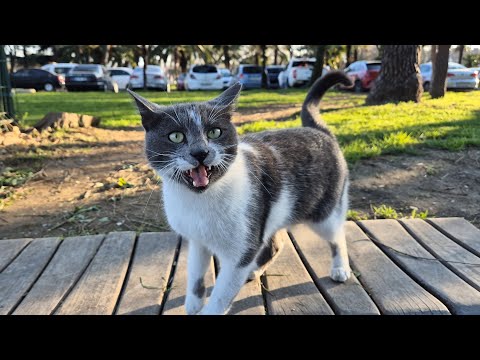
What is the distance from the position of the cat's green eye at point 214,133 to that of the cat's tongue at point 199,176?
0.60 feet

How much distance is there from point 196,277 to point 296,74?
52.3 feet

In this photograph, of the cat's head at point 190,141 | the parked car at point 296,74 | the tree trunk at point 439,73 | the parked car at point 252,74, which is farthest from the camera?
the parked car at point 252,74

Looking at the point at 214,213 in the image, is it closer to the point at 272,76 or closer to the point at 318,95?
the point at 318,95

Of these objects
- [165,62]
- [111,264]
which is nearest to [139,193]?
[111,264]

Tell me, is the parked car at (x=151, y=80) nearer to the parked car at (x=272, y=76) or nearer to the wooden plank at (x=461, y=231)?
the parked car at (x=272, y=76)

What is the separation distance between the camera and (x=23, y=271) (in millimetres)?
2104

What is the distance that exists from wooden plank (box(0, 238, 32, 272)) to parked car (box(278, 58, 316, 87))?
15.5m

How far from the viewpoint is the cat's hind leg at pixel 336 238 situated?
2043mm

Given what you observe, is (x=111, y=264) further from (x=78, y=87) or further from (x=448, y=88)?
(x=78, y=87)

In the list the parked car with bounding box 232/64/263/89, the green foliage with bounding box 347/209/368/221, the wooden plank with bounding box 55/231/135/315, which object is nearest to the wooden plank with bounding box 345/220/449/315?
the green foliage with bounding box 347/209/368/221

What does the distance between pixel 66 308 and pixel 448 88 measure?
2648 mm

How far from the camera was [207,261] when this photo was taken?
6.21 feet

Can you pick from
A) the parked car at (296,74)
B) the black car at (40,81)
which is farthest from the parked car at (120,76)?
the parked car at (296,74)

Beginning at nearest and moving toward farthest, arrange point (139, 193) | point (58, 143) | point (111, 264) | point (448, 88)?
point (111, 264)
point (448, 88)
point (139, 193)
point (58, 143)
